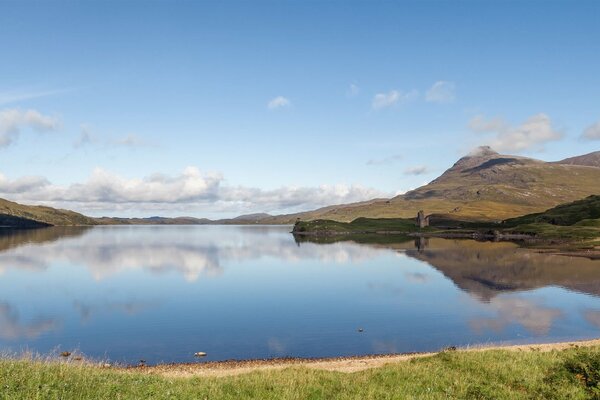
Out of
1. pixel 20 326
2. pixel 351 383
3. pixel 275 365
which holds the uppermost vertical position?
pixel 351 383

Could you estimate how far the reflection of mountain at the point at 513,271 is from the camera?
93750 mm

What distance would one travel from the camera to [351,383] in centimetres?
2314

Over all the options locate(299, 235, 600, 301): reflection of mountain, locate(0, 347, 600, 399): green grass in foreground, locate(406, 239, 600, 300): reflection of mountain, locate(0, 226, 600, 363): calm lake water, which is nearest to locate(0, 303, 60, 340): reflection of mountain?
locate(0, 226, 600, 363): calm lake water

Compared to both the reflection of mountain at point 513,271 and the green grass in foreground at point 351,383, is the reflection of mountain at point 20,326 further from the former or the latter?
the reflection of mountain at point 513,271

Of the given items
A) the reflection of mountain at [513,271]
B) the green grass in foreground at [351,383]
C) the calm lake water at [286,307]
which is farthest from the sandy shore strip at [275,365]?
the reflection of mountain at [513,271]

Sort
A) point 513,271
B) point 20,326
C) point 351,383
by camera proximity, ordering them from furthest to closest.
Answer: point 513,271 → point 20,326 → point 351,383

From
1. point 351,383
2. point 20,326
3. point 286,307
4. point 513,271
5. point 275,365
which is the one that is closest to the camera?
point 351,383

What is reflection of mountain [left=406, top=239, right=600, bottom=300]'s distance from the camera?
93750 mm

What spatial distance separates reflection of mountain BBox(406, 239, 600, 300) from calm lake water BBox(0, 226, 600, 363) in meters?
0.46

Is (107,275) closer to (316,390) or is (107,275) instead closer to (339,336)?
(339,336)

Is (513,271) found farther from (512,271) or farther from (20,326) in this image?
(20,326)

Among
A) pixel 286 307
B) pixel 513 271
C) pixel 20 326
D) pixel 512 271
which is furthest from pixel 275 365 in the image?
pixel 513 271

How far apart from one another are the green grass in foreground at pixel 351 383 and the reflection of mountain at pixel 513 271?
61.2 metres

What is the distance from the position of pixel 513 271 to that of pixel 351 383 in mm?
107388
